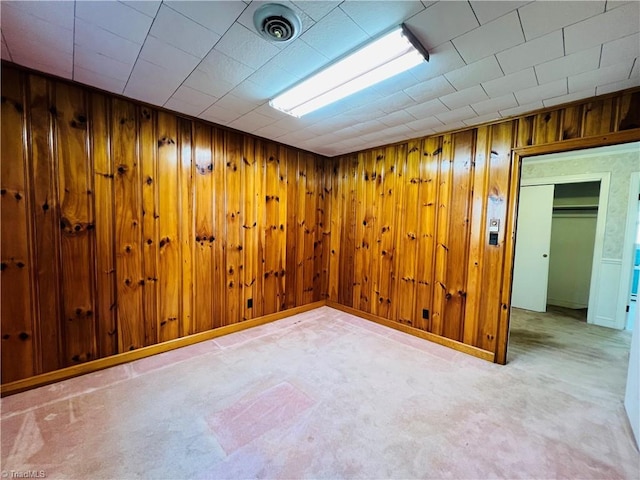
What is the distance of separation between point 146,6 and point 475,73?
6.47ft

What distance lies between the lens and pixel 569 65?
167 cm

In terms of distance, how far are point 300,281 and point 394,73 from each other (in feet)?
9.57

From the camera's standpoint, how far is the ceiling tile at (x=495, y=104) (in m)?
2.13

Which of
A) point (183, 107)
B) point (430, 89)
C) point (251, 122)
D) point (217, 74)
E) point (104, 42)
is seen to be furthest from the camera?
point (251, 122)

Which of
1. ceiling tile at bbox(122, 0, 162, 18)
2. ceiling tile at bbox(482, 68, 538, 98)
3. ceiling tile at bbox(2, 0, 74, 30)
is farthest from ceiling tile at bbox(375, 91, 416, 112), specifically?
ceiling tile at bbox(2, 0, 74, 30)

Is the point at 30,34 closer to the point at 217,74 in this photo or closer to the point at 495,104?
the point at 217,74

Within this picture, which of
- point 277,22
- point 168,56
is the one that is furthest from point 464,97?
point 168,56

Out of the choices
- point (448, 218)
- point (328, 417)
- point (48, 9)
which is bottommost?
point (328, 417)

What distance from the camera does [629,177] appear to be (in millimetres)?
3588

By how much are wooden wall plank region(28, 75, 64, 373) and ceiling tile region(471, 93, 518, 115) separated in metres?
3.44

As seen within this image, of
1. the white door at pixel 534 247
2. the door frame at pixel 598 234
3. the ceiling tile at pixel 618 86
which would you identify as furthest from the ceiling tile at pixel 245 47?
the door frame at pixel 598 234

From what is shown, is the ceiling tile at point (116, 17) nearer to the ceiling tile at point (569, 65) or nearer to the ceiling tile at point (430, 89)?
the ceiling tile at point (430, 89)

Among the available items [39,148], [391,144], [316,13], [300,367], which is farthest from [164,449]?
[391,144]

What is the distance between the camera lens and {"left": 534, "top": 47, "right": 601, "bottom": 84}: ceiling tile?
5.12 ft
